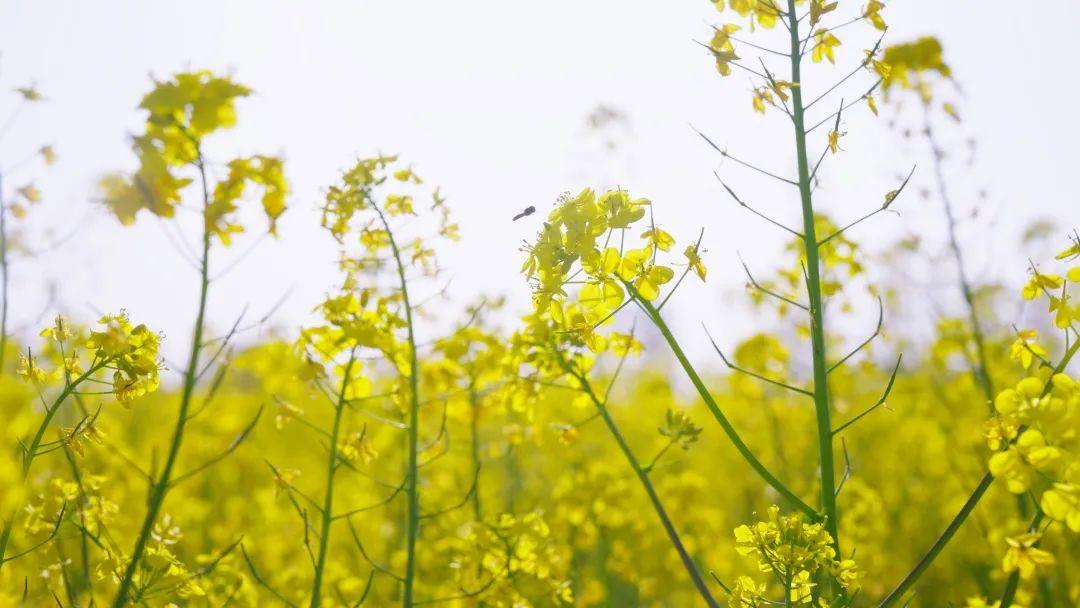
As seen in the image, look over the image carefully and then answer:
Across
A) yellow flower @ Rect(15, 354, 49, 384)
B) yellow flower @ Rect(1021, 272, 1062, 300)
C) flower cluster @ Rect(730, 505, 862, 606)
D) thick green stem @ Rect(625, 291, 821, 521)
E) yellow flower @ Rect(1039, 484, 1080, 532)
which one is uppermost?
yellow flower @ Rect(15, 354, 49, 384)

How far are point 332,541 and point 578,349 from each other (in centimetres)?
348

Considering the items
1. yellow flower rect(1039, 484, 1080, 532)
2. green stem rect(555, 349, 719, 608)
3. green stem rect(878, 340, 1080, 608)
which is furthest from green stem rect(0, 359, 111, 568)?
yellow flower rect(1039, 484, 1080, 532)

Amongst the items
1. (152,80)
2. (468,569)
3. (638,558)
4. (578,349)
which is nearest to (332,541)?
(638,558)

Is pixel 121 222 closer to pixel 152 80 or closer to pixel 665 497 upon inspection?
pixel 152 80

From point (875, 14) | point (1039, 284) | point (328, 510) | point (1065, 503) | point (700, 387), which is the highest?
point (875, 14)

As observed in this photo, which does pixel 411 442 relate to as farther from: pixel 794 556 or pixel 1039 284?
pixel 1039 284

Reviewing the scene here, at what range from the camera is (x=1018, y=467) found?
189 cm

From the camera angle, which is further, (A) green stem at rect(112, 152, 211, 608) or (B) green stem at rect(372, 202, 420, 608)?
(B) green stem at rect(372, 202, 420, 608)

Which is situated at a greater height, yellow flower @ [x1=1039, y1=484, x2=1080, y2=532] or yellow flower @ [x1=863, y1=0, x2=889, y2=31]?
yellow flower @ [x1=863, y1=0, x2=889, y2=31]

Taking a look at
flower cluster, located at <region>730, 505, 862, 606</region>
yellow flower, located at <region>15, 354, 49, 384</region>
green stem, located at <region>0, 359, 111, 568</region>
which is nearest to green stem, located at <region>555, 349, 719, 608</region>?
flower cluster, located at <region>730, 505, 862, 606</region>

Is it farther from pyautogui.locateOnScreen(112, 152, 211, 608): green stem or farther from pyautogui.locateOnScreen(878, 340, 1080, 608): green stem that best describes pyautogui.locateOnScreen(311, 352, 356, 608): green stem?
pyautogui.locateOnScreen(878, 340, 1080, 608): green stem

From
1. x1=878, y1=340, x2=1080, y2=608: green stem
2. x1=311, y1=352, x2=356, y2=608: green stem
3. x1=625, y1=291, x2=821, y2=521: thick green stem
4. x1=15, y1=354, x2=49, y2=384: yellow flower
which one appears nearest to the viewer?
x1=878, y1=340, x2=1080, y2=608: green stem

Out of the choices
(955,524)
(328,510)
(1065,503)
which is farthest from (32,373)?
(1065,503)

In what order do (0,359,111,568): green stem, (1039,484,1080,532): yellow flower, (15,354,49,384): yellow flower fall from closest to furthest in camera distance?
(1039,484,1080,532): yellow flower
(0,359,111,568): green stem
(15,354,49,384): yellow flower
